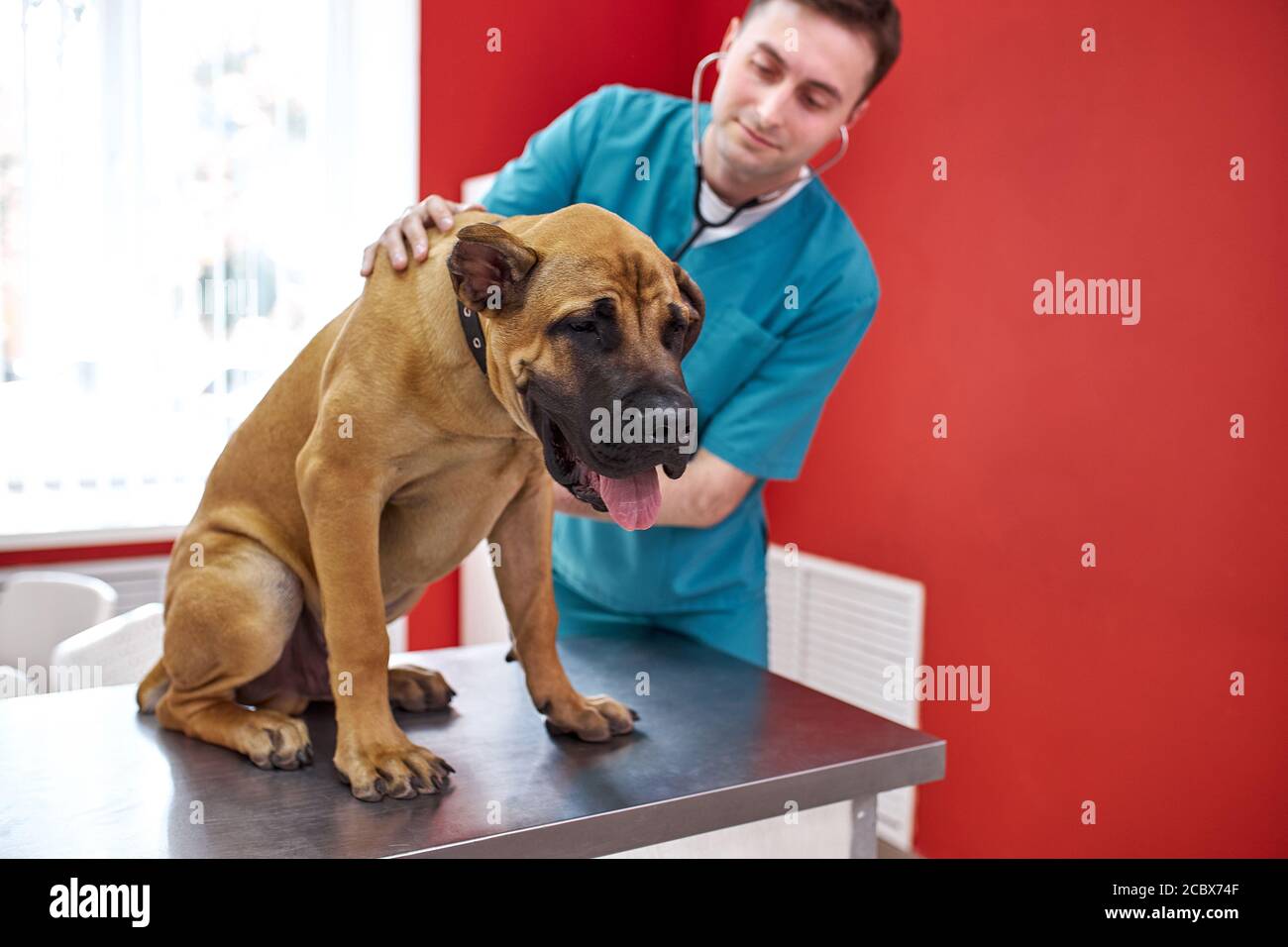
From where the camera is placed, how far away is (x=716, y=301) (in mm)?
1791

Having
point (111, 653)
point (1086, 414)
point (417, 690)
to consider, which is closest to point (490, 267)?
point (417, 690)

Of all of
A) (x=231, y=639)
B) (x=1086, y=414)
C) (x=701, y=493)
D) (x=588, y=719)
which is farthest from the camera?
(x=1086, y=414)

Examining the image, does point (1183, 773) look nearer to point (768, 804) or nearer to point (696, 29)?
point (768, 804)

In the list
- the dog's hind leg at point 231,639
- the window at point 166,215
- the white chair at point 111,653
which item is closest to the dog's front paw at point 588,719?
the dog's hind leg at point 231,639

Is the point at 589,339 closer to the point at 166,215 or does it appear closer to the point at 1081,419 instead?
the point at 1081,419

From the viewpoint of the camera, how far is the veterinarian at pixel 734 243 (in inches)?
64.9

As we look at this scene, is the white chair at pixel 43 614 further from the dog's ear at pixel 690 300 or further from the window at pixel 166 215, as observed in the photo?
the dog's ear at pixel 690 300

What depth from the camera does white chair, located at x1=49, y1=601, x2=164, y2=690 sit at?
78.6 inches

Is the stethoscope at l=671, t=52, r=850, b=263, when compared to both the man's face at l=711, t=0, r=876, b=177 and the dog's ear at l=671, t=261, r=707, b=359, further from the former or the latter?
the dog's ear at l=671, t=261, r=707, b=359

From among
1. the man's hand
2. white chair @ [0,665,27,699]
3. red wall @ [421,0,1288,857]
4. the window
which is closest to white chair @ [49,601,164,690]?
white chair @ [0,665,27,699]

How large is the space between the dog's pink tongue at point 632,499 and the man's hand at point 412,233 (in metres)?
0.36

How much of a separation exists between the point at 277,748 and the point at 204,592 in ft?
0.64

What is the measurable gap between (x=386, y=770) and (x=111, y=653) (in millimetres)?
1199

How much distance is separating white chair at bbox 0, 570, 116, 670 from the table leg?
2097 millimetres
